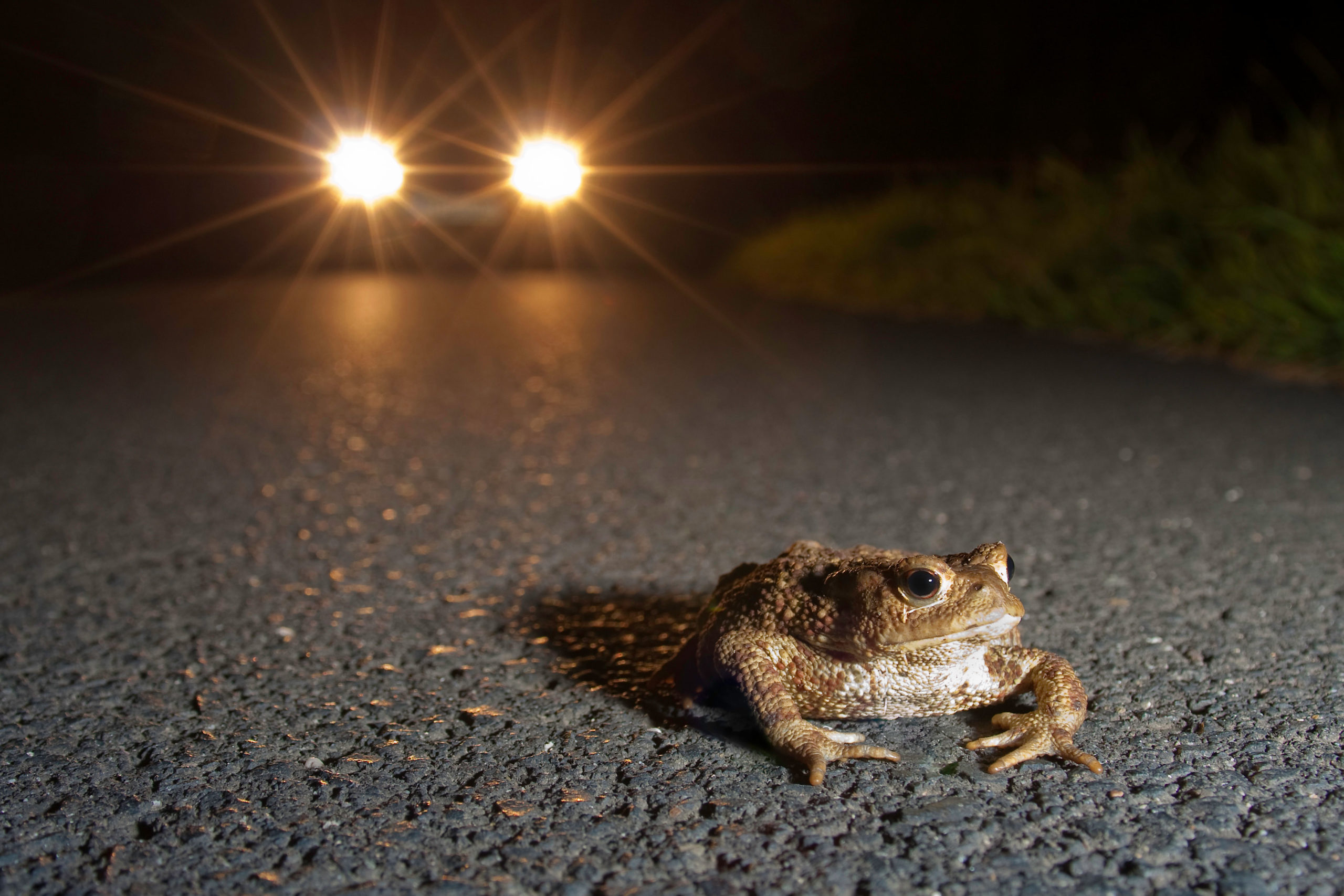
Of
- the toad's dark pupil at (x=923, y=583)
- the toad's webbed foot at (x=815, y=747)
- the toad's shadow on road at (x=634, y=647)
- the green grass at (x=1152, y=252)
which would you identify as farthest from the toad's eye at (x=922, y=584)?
the green grass at (x=1152, y=252)

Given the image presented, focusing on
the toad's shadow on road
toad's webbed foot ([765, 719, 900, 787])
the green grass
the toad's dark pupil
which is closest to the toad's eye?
the toad's dark pupil

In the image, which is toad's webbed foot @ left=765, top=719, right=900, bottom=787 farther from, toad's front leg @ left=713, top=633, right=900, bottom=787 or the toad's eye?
the toad's eye

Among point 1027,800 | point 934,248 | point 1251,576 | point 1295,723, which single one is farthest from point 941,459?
point 934,248

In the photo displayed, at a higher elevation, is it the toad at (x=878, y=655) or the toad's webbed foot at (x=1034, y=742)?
the toad at (x=878, y=655)

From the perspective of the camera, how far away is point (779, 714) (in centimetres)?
210

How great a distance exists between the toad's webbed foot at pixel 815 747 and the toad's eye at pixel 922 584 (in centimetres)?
30

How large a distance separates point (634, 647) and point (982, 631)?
983 mm

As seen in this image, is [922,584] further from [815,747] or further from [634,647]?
[634,647]

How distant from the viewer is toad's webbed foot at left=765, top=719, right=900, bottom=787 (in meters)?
2.01

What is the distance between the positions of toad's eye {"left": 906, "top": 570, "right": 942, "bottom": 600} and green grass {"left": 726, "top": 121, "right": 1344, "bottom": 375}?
19.5 feet

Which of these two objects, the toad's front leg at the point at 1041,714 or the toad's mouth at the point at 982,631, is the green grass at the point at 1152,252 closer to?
the toad's front leg at the point at 1041,714

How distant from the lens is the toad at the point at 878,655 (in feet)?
6.55

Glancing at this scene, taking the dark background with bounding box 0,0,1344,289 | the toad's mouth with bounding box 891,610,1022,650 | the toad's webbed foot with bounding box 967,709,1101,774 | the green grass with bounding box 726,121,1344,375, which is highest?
the dark background with bounding box 0,0,1344,289

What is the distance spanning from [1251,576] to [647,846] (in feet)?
7.24
